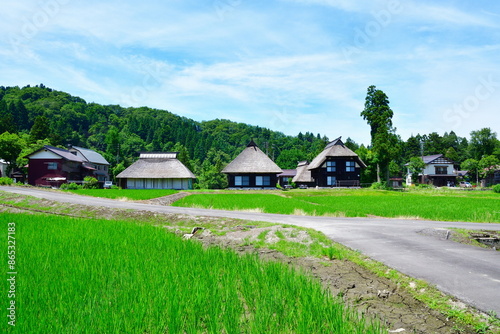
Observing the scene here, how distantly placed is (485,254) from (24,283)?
10.4 m

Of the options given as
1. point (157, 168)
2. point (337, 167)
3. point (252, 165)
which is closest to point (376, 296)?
point (252, 165)

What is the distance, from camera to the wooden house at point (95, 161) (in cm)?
6612

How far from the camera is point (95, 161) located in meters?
68.9

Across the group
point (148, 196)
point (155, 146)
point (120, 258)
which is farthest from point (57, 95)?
point (120, 258)

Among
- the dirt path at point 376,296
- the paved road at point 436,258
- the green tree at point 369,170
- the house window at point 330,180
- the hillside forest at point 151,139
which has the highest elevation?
the hillside forest at point 151,139

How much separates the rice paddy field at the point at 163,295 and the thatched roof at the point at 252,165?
4101 centimetres

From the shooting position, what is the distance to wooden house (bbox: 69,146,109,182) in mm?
66125

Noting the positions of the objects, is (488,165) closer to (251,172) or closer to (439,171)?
(439,171)

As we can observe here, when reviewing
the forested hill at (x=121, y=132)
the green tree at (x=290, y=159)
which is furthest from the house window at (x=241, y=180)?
the green tree at (x=290, y=159)

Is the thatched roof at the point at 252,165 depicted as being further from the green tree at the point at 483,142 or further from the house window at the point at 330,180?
the green tree at the point at 483,142

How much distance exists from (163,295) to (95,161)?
234 feet

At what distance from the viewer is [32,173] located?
55.2 metres

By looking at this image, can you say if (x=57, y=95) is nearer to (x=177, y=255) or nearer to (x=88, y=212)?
(x=88, y=212)

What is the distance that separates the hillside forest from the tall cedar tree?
3.79m
